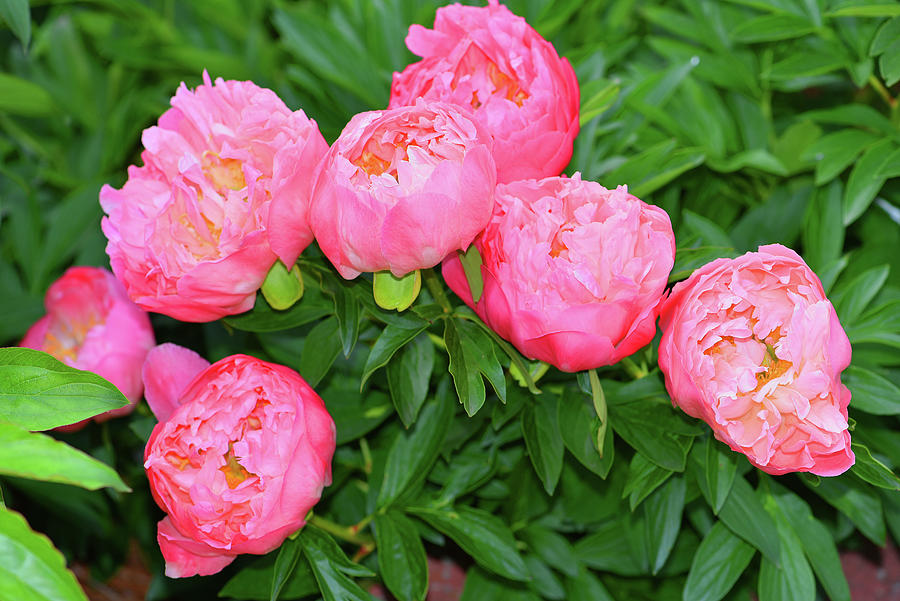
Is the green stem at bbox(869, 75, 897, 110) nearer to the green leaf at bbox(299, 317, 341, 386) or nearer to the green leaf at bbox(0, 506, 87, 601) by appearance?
the green leaf at bbox(299, 317, 341, 386)

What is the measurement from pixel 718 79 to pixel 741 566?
0.40 m

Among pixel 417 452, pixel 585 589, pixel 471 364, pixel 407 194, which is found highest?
pixel 407 194

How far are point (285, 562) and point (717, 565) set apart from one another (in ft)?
0.83

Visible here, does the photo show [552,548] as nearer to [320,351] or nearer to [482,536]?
[482,536]

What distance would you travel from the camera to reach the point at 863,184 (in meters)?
0.63

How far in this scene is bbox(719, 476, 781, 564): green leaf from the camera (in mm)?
529

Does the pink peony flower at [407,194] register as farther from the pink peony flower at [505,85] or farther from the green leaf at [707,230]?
the green leaf at [707,230]

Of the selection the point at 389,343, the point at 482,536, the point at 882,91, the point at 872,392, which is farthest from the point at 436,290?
the point at 882,91

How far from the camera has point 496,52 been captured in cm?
50

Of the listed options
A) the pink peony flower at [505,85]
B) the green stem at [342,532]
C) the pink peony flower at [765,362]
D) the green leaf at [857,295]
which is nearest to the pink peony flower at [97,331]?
the green stem at [342,532]

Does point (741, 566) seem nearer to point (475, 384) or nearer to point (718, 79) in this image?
point (475, 384)

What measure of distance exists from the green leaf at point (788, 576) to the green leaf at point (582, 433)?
12cm

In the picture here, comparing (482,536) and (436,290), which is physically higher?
(436,290)

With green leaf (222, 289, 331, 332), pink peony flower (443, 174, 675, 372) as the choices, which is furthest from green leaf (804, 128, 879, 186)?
green leaf (222, 289, 331, 332)
